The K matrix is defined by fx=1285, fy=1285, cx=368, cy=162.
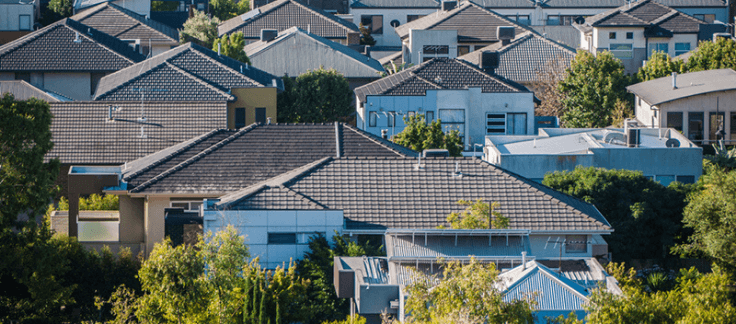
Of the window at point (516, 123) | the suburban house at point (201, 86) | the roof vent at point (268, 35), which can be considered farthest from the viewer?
the roof vent at point (268, 35)

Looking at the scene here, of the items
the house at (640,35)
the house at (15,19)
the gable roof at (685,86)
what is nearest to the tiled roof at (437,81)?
the gable roof at (685,86)

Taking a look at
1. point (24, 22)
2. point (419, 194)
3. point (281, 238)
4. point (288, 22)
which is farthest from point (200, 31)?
point (281, 238)

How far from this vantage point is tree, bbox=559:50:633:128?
6931 centimetres

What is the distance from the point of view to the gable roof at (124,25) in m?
89.1

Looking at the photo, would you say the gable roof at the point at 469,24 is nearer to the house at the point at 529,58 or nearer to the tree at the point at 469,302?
the house at the point at 529,58

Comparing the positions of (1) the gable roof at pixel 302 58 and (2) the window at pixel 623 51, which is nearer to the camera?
(1) the gable roof at pixel 302 58

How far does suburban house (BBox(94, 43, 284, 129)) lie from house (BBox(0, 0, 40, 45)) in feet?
117

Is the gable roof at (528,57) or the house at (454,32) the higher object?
the house at (454,32)

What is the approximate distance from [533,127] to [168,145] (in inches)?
797

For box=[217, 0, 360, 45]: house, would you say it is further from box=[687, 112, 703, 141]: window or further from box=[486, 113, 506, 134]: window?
box=[687, 112, 703, 141]: window

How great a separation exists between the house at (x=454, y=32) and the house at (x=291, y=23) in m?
4.48

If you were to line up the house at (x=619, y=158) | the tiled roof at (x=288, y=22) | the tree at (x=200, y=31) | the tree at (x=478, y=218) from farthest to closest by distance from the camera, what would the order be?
the tiled roof at (x=288, y=22) → the tree at (x=200, y=31) → the house at (x=619, y=158) → the tree at (x=478, y=218)

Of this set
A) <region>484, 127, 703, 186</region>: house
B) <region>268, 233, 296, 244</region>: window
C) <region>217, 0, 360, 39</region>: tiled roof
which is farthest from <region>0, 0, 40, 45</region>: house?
<region>268, 233, 296, 244</region>: window

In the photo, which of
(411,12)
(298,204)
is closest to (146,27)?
(411,12)
